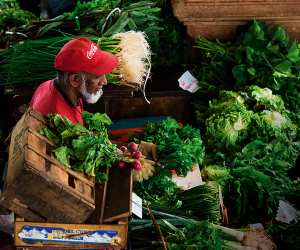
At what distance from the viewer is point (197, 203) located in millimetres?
4156

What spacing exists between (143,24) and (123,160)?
275 centimetres

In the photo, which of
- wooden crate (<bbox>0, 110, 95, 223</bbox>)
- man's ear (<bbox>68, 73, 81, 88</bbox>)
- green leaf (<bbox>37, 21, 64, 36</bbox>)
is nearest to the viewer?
wooden crate (<bbox>0, 110, 95, 223</bbox>)

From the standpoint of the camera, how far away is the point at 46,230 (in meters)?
3.12

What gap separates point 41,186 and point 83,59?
1.27 metres

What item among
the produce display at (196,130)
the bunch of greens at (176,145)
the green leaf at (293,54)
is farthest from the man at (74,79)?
the green leaf at (293,54)

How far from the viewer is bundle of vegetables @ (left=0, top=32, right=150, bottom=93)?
5.12m

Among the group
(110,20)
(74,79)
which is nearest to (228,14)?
(110,20)

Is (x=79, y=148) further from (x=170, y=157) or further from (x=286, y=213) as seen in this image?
(x=286, y=213)

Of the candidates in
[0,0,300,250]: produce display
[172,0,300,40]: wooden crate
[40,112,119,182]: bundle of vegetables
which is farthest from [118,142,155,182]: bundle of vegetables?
[172,0,300,40]: wooden crate

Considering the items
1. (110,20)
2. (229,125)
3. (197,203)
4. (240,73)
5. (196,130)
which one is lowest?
(197,203)

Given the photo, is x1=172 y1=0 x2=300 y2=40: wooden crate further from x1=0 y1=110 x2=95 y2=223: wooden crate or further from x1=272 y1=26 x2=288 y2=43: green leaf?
x1=0 y1=110 x2=95 y2=223: wooden crate

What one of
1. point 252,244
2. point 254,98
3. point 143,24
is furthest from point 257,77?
point 252,244

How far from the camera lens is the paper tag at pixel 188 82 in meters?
5.75

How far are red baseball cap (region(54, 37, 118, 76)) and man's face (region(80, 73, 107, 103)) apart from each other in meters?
0.07
